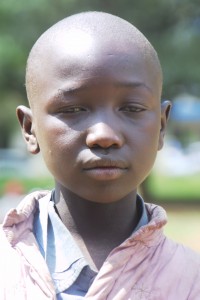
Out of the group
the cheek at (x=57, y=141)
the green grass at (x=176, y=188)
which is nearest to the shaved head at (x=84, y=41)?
the cheek at (x=57, y=141)

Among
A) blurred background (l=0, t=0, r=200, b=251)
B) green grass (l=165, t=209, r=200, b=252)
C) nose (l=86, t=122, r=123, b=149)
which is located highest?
blurred background (l=0, t=0, r=200, b=251)

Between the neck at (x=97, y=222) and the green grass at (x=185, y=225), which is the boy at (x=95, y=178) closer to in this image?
the neck at (x=97, y=222)

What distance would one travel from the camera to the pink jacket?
6.44 feet

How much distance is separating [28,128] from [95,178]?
0.37 meters

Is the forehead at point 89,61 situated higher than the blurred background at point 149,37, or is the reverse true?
the blurred background at point 149,37

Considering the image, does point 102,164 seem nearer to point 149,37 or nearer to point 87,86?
point 87,86

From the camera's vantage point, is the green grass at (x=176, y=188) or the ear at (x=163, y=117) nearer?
the ear at (x=163, y=117)

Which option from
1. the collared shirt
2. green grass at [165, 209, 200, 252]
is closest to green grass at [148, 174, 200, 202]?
green grass at [165, 209, 200, 252]

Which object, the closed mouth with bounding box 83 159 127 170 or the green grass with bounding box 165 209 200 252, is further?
the green grass with bounding box 165 209 200 252

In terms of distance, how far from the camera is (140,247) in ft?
6.68

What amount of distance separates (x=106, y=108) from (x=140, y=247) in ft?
1.21

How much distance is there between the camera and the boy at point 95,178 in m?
1.96

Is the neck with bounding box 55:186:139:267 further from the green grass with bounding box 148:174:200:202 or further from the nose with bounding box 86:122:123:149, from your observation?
the green grass with bounding box 148:174:200:202

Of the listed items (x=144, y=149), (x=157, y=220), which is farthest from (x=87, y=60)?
(x=157, y=220)
